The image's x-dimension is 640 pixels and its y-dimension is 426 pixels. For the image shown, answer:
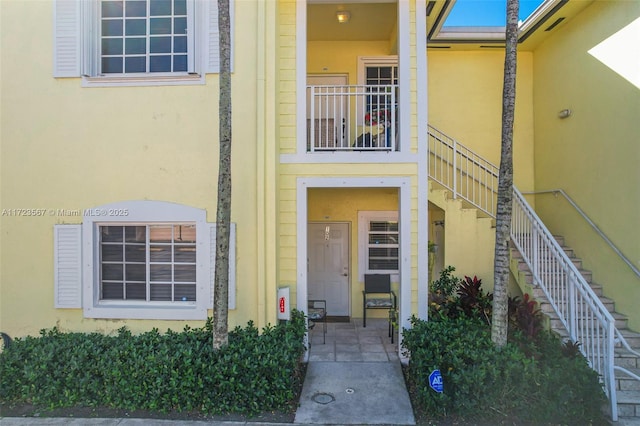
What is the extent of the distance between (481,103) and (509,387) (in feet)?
19.6

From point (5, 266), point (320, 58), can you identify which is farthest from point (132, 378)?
point (320, 58)

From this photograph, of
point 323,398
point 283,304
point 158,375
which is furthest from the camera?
point 283,304

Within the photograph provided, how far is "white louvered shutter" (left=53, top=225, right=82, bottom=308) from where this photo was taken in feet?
18.0

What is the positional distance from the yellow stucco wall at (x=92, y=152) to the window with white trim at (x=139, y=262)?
15 cm

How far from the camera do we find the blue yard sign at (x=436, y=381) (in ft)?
13.8

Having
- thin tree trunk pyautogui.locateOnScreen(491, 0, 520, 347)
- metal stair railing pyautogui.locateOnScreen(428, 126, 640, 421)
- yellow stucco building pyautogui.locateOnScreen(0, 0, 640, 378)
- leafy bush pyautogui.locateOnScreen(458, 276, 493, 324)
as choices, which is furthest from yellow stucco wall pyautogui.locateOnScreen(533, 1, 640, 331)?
thin tree trunk pyautogui.locateOnScreen(491, 0, 520, 347)

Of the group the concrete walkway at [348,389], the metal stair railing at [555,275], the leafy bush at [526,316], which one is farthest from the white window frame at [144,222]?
the leafy bush at [526,316]

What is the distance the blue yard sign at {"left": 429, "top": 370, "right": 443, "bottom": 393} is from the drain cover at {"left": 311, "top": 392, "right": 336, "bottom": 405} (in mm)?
1290

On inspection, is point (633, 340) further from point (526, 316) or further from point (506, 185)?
point (506, 185)

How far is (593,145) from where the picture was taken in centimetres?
618

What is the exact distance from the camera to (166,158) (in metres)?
5.47

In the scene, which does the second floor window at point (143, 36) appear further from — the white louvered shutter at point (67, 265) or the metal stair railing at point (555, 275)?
the metal stair railing at point (555, 275)

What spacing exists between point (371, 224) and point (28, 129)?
20.4 feet

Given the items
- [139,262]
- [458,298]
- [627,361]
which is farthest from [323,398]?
[627,361]
